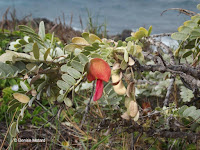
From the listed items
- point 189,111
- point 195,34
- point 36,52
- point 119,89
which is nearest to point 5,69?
point 36,52

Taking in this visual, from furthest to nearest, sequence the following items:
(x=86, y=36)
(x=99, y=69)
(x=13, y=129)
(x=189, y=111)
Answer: (x=189, y=111)
(x=13, y=129)
(x=86, y=36)
(x=99, y=69)

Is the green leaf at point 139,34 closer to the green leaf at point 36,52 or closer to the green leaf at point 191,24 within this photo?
the green leaf at point 191,24

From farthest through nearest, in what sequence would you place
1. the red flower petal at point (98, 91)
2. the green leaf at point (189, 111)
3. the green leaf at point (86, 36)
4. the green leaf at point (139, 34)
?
the green leaf at point (189, 111) < the green leaf at point (139, 34) < the green leaf at point (86, 36) < the red flower petal at point (98, 91)

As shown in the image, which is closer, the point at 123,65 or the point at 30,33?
the point at 123,65

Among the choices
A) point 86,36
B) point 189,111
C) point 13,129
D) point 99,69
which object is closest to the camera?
point 99,69

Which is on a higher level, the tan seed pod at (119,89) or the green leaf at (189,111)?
the tan seed pod at (119,89)

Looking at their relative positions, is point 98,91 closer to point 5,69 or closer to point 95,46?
point 95,46

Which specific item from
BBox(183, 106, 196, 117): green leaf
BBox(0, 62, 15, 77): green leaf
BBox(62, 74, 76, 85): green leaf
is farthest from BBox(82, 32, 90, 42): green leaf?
BBox(183, 106, 196, 117): green leaf

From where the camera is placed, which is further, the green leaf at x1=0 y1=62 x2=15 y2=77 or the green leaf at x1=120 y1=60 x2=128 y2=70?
the green leaf at x1=0 y1=62 x2=15 y2=77

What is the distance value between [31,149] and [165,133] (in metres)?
0.85

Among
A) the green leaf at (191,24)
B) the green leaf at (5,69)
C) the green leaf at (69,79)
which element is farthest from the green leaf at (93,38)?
the green leaf at (191,24)

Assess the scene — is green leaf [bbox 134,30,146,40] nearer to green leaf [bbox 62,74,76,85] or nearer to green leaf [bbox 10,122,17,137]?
green leaf [bbox 62,74,76,85]

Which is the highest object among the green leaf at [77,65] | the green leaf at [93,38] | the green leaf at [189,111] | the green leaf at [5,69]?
the green leaf at [93,38]

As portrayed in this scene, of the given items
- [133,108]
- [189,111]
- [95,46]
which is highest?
[95,46]
